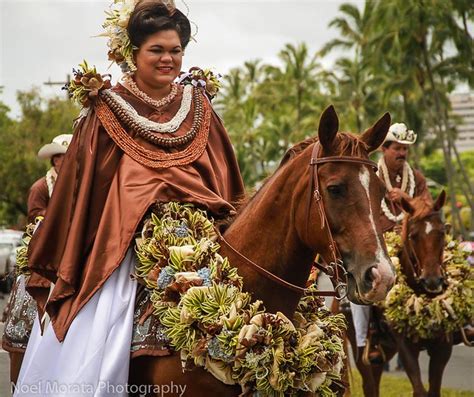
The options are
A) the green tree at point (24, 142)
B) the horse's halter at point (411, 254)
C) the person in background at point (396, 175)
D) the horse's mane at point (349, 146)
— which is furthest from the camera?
the green tree at point (24, 142)

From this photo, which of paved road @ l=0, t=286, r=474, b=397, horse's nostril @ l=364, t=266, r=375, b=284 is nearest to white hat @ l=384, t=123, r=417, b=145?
paved road @ l=0, t=286, r=474, b=397

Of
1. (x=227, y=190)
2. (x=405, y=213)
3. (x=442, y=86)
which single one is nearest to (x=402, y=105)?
(x=442, y=86)

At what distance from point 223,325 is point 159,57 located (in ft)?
6.28

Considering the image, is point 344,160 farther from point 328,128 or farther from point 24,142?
point 24,142

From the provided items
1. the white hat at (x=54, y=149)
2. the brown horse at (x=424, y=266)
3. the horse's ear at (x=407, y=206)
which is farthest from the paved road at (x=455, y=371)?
the horse's ear at (x=407, y=206)

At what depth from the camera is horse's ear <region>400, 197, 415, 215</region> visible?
10836 millimetres

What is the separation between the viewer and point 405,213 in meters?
11.0

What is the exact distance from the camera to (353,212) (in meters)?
5.07

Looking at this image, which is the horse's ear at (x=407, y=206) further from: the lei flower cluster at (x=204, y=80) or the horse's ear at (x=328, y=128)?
the horse's ear at (x=328, y=128)

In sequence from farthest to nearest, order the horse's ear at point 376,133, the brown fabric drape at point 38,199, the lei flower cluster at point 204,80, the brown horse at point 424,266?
the brown horse at point 424,266 < the brown fabric drape at point 38,199 < the lei flower cluster at point 204,80 < the horse's ear at point 376,133

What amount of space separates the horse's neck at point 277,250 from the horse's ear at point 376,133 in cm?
45

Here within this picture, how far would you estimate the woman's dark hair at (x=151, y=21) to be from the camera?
6.21 m

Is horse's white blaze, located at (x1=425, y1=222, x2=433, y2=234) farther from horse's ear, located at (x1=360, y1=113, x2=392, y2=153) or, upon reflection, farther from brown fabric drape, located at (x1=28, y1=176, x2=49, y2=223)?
horse's ear, located at (x1=360, y1=113, x2=392, y2=153)

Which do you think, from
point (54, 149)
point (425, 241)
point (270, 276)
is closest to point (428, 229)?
point (425, 241)
